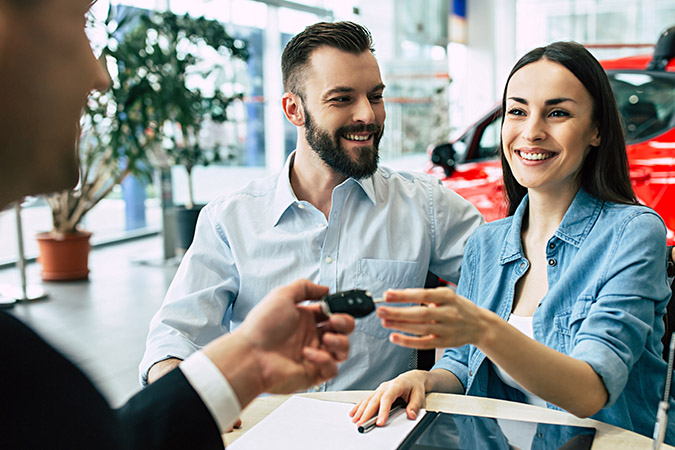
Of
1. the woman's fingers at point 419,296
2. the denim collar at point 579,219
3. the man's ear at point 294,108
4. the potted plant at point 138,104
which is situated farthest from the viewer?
the potted plant at point 138,104

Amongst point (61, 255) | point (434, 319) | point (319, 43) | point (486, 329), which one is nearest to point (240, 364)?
point (434, 319)

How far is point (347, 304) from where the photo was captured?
3.21ft

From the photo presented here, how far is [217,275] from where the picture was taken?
1807 millimetres

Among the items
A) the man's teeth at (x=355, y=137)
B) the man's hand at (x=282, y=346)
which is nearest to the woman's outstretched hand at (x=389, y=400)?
the man's hand at (x=282, y=346)

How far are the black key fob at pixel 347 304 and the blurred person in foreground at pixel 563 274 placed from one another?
21 centimetres

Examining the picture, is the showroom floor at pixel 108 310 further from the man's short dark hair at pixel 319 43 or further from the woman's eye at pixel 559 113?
the woman's eye at pixel 559 113

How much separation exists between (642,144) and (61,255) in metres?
4.32

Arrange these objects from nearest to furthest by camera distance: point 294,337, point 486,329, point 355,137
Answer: point 294,337
point 486,329
point 355,137

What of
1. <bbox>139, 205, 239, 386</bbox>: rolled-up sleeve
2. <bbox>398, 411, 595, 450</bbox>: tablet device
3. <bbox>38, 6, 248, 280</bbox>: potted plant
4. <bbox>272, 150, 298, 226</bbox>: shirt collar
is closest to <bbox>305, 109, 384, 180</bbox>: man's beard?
<bbox>272, 150, 298, 226</bbox>: shirt collar

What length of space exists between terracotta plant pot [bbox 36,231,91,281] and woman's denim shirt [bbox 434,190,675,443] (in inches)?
Result: 176

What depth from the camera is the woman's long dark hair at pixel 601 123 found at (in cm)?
153

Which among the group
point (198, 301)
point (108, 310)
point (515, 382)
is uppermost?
point (198, 301)

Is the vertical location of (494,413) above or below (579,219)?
below

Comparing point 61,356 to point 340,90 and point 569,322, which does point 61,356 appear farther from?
point 340,90
